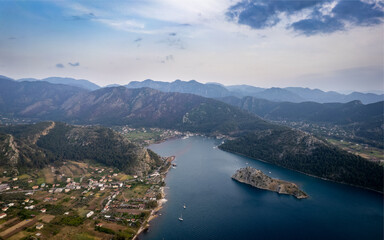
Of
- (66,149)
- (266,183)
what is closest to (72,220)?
(266,183)

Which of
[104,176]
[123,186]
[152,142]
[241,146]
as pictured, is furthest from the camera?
[152,142]

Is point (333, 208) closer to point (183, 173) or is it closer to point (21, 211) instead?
point (183, 173)

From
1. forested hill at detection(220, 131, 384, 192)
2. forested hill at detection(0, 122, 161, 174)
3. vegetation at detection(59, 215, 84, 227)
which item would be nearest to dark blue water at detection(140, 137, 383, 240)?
forested hill at detection(220, 131, 384, 192)

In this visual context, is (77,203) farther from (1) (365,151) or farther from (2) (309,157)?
(1) (365,151)

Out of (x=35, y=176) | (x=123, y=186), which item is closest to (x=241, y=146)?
(x=123, y=186)

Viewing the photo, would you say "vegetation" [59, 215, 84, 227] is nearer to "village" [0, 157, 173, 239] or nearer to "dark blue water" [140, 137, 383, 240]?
"village" [0, 157, 173, 239]

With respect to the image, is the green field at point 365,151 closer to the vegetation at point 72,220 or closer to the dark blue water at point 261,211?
the dark blue water at point 261,211

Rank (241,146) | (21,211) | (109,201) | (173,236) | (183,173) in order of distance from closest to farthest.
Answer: (173,236), (21,211), (109,201), (183,173), (241,146)
